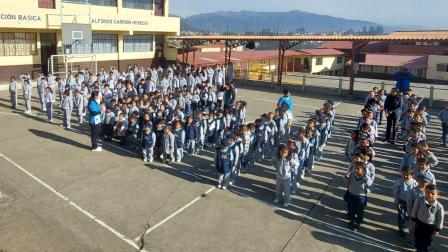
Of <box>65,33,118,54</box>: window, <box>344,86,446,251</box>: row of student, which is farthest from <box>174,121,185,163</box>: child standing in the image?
<box>65,33,118,54</box>: window

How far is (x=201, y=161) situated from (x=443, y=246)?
656 cm

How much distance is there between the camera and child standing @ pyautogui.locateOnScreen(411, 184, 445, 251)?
22.1 ft

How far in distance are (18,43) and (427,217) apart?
968 inches

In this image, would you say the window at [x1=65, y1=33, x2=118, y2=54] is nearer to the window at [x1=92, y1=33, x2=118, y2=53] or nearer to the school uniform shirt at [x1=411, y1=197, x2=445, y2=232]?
the window at [x1=92, y1=33, x2=118, y2=53]

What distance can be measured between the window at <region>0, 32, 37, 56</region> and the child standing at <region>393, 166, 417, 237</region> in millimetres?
23553

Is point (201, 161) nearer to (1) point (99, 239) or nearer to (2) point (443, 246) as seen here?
(1) point (99, 239)

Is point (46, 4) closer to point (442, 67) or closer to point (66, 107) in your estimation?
point (66, 107)

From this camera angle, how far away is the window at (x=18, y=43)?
23.6 metres

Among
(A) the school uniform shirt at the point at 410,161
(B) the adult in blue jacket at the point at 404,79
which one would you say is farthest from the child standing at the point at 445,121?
(A) the school uniform shirt at the point at 410,161

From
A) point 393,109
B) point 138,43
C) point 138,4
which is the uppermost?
point 138,4

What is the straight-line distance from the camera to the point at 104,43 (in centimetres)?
2947

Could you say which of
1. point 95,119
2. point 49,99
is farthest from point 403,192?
point 49,99

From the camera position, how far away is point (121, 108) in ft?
43.5

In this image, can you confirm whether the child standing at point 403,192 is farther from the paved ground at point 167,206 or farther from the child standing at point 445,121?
the child standing at point 445,121
